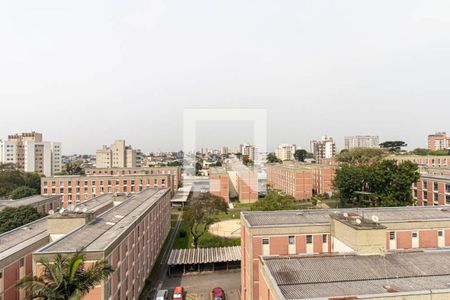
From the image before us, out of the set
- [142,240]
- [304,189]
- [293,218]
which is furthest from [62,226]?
[304,189]

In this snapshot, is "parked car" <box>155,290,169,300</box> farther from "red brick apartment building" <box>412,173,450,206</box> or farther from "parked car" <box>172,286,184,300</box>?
"red brick apartment building" <box>412,173,450,206</box>

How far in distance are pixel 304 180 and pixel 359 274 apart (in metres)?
48.0

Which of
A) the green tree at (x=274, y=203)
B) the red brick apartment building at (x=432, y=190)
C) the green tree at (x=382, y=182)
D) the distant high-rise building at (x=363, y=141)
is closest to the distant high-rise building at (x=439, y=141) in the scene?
the distant high-rise building at (x=363, y=141)

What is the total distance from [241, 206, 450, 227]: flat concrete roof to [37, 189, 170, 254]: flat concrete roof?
→ 9026mm

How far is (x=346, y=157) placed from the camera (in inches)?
2653

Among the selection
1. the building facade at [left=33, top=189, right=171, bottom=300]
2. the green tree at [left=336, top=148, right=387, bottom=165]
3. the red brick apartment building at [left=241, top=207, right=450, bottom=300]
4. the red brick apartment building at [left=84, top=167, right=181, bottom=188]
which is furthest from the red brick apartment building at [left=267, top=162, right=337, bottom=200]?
the building facade at [left=33, top=189, right=171, bottom=300]

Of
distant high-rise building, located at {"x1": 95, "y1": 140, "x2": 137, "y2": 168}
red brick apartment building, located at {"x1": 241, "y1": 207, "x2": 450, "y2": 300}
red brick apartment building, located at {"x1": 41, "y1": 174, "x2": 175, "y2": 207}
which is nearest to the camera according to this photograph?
red brick apartment building, located at {"x1": 241, "y1": 207, "x2": 450, "y2": 300}

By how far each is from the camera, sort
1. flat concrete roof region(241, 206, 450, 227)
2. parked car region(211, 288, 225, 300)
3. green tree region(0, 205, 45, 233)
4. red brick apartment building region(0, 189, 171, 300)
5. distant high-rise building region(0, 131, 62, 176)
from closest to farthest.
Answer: red brick apartment building region(0, 189, 171, 300), flat concrete roof region(241, 206, 450, 227), parked car region(211, 288, 225, 300), green tree region(0, 205, 45, 233), distant high-rise building region(0, 131, 62, 176)

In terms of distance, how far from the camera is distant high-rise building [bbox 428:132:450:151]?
117 metres

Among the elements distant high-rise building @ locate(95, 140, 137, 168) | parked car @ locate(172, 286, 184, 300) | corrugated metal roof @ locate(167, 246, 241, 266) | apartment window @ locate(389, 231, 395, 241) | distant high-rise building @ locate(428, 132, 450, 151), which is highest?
distant high-rise building @ locate(428, 132, 450, 151)

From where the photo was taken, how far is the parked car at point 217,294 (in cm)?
2071

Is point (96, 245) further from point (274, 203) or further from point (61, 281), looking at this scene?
point (274, 203)

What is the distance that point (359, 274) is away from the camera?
1306 centimetres

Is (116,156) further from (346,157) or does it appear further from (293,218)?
(293,218)
